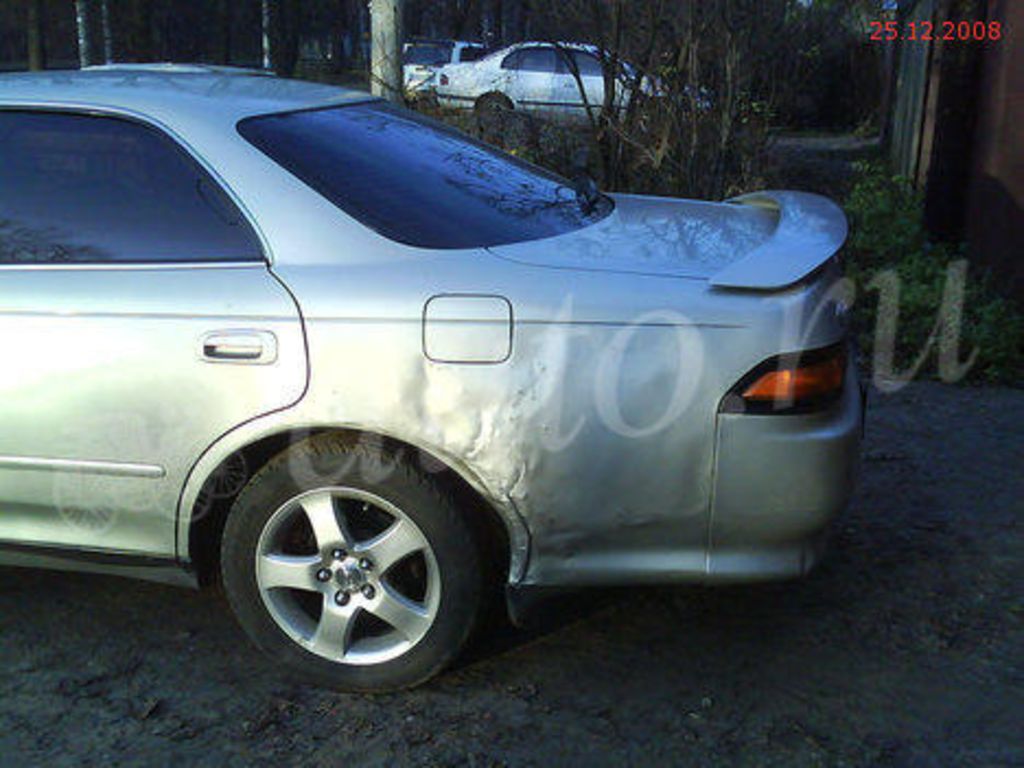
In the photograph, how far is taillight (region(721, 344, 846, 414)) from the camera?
9.41ft

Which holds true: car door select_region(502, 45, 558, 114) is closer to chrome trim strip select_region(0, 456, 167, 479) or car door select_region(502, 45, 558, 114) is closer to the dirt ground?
the dirt ground

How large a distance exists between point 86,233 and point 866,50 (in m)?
20.1

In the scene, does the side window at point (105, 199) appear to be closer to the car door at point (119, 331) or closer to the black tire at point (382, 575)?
the car door at point (119, 331)

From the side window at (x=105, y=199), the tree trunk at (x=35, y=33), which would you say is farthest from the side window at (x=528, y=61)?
the side window at (x=105, y=199)

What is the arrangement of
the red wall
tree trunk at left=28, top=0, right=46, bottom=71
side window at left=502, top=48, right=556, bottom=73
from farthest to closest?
tree trunk at left=28, top=0, right=46, bottom=71 < side window at left=502, top=48, right=556, bottom=73 < the red wall

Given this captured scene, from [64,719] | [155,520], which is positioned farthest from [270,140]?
[64,719]

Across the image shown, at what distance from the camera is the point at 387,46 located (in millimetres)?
7496

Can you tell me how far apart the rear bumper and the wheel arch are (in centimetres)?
52

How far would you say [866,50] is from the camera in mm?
21031

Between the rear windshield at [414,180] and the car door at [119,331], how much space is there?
0.28 metres

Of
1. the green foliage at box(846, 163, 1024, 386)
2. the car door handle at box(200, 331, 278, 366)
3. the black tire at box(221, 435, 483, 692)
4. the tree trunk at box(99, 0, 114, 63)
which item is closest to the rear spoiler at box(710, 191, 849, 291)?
the black tire at box(221, 435, 483, 692)

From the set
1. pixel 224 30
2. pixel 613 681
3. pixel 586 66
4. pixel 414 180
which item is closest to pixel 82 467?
pixel 414 180

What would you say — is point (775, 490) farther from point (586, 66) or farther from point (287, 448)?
point (586, 66)

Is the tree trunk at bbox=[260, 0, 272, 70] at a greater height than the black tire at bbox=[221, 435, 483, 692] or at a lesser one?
greater
